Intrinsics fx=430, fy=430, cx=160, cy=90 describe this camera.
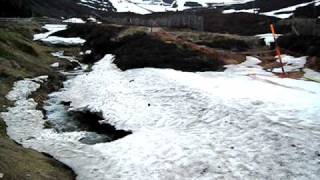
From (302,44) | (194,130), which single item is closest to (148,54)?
(302,44)

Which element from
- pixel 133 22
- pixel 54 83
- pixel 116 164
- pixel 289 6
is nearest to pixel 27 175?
pixel 116 164

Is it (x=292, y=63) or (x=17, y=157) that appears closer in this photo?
(x=17, y=157)

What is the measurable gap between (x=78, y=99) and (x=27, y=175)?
12.6 m

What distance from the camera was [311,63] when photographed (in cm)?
Answer: 3095

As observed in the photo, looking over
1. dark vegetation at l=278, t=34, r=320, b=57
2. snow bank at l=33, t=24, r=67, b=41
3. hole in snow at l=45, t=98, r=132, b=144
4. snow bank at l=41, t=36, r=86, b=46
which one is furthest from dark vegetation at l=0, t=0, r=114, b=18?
hole in snow at l=45, t=98, r=132, b=144

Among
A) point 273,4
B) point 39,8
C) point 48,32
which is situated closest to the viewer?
point 48,32

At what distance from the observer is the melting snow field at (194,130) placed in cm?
1381

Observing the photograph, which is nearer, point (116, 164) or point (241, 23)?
point (116, 164)

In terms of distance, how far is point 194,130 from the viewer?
17.4 metres

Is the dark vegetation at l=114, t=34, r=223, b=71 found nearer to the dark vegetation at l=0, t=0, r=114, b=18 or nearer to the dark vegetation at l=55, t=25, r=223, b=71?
the dark vegetation at l=55, t=25, r=223, b=71

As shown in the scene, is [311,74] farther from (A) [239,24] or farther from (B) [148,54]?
(A) [239,24]

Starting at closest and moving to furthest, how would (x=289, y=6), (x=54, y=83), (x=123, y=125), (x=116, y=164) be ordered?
(x=116, y=164)
(x=123, y=125)
(x=54, y=83)
(x=289, y=6)

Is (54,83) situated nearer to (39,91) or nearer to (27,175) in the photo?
(39,91)

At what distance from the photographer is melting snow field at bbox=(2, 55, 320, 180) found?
1381 centimetres
